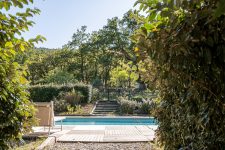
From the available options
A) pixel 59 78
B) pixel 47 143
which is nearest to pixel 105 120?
pixel 47 143

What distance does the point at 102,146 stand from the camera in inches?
282

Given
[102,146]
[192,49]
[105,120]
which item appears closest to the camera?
[192,49]

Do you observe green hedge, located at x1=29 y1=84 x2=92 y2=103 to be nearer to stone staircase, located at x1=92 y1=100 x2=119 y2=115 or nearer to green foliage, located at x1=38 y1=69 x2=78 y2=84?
stone staircase, located at x1=92 y1=100 x2=119 y2=115

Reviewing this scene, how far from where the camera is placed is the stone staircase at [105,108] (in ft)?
64.0

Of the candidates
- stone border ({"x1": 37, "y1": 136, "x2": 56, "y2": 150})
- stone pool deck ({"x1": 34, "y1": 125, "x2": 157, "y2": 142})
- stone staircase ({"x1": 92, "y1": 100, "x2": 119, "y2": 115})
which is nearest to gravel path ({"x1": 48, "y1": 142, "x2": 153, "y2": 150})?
stone border ({"x1": 37, "y1": 136, "x2": 56, "y2": 150})

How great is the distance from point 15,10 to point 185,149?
1.99 metres

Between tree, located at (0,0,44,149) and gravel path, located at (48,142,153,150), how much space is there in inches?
154

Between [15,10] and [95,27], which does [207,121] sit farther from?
[95,27]

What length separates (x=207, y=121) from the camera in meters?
2.10

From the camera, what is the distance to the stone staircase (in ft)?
64.0

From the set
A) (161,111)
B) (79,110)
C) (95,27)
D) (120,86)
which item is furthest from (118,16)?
(161,111)

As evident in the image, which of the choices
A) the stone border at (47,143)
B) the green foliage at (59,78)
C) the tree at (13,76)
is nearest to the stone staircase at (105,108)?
the green foliage at (59,78)

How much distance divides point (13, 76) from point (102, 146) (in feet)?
15.7

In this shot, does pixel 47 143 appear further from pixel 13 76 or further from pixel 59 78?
pixel 59 78
